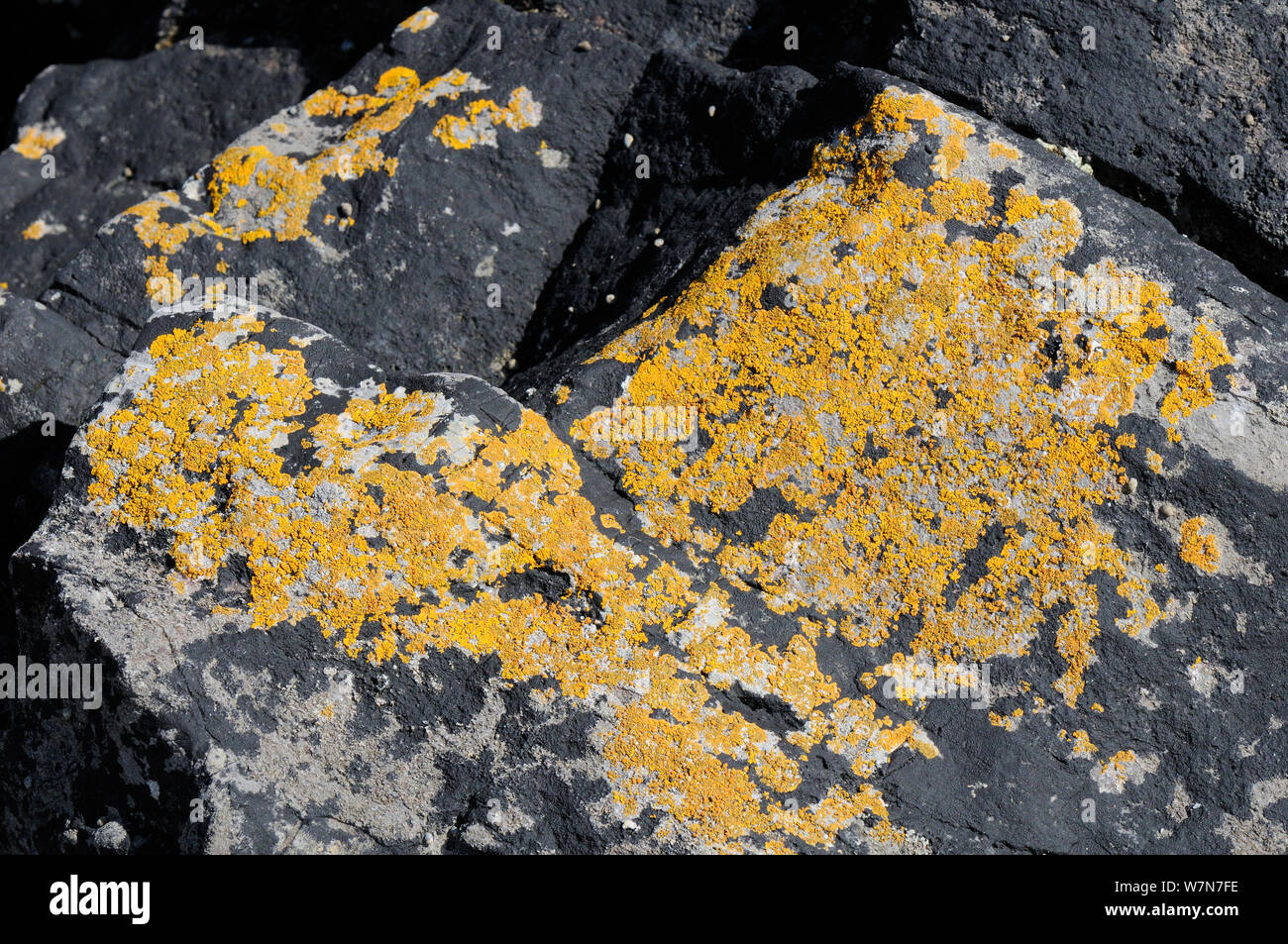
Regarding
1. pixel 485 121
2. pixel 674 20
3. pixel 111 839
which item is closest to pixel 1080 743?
pixel 111 839

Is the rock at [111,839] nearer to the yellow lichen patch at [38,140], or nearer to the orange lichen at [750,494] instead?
the orange lichen at [750,494]

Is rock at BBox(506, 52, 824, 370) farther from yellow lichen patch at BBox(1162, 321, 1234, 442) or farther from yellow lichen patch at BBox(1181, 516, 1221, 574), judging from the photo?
yellow lichen patch at BBox(1181, 516, 1221, 574)

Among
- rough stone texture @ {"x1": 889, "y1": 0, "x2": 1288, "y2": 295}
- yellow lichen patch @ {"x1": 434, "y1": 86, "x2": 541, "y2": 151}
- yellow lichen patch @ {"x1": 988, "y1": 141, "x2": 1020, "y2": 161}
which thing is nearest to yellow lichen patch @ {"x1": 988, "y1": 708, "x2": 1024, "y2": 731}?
yellow lichen patch @ {"x1": 988, "y1": 141, "x2": 1020, "y2": 161}

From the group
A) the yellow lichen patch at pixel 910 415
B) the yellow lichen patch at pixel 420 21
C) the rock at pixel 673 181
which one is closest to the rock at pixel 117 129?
the yellow lichen patch at pixel 420 21
